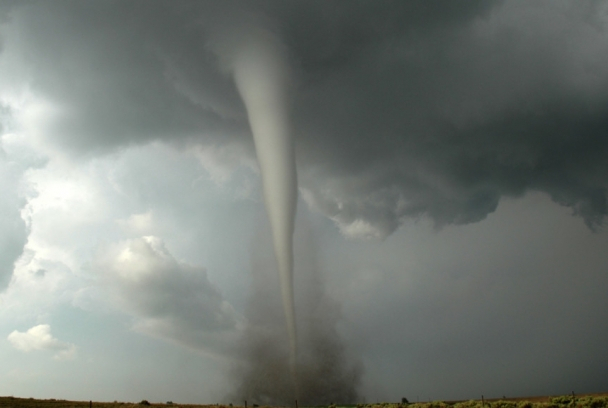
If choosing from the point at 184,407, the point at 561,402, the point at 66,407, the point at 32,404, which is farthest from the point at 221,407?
the point at 561,402

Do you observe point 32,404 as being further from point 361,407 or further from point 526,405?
point 526,405

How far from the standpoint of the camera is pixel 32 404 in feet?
294

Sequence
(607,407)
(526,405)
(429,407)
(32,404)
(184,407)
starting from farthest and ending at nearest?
(184,407) → (32,404) → (429,407) → (526,405) → (607,407)

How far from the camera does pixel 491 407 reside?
245 feet

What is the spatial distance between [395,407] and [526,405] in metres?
23.1

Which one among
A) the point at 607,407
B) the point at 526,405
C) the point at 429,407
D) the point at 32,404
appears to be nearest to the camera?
the point at 607,407

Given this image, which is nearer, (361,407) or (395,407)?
(395,407)

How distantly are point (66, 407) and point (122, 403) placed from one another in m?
13.2

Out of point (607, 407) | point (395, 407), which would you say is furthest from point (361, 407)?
point (607, 407)

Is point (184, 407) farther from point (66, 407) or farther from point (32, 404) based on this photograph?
point (32, 404)

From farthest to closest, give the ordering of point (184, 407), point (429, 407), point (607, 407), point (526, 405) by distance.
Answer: point (184, 407)
point (429, 407)
point (526, 405)
point (607, 407)

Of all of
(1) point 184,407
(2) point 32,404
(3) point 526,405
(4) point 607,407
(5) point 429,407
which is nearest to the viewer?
(4) point 607,407

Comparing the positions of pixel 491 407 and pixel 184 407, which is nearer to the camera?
pixel 491 407

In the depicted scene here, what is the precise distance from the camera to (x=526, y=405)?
73.6 metres
